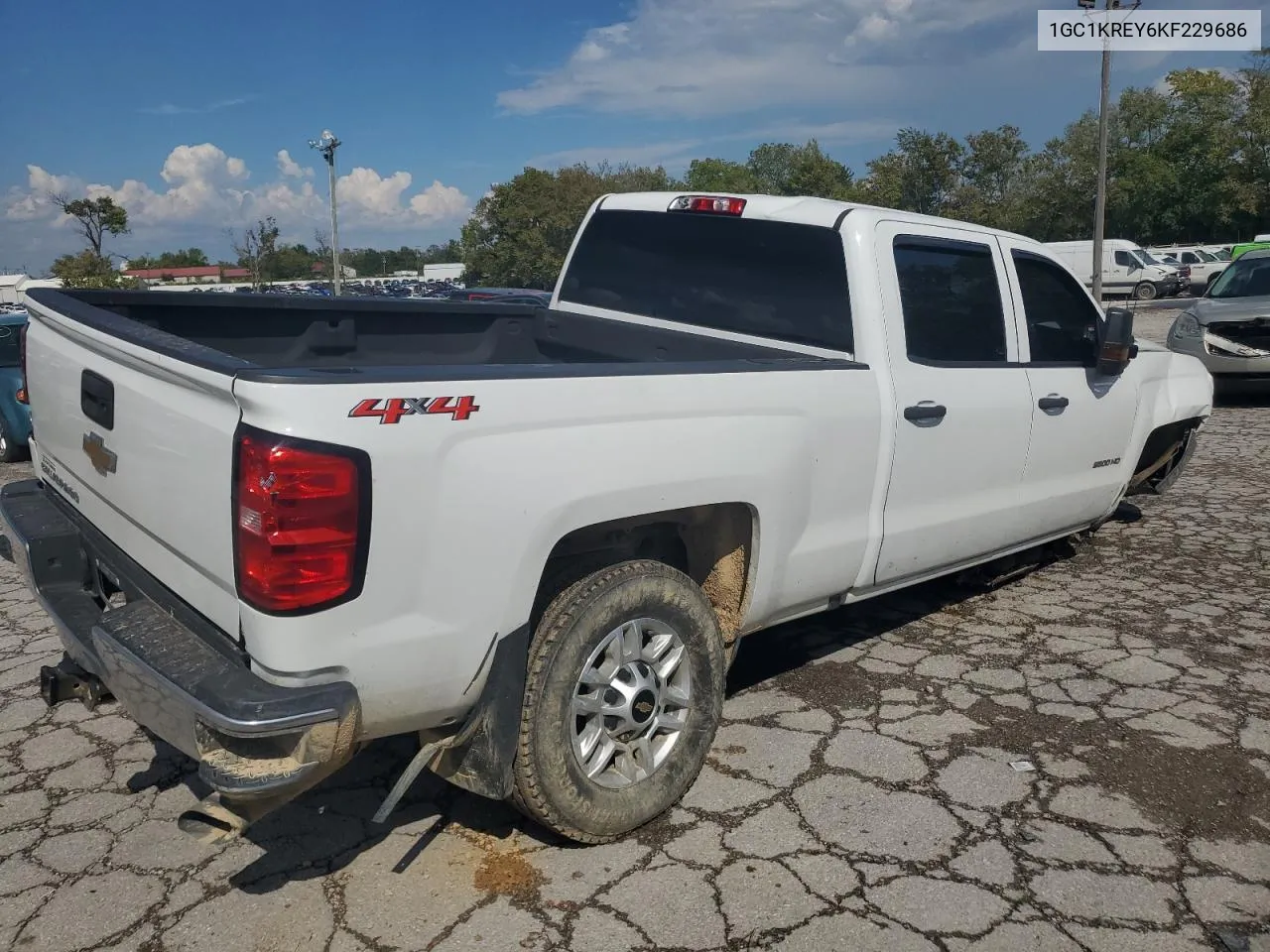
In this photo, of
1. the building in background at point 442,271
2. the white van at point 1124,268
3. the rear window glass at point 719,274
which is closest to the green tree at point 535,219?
the white van at point 1124,268

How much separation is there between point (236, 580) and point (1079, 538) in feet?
18.2

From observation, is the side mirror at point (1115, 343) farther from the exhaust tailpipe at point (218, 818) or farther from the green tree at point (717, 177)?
the green tree at point (717, 177)

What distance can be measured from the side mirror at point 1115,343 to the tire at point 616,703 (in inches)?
102

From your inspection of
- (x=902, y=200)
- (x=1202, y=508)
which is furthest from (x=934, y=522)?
(x=902, y=200)

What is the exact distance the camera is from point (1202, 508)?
728 centimetres

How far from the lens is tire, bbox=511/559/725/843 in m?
2.85

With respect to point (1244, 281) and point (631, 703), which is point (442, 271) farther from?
point (631, 703)

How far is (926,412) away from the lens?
392 centimetres

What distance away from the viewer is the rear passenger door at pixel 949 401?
A: 12.9ft

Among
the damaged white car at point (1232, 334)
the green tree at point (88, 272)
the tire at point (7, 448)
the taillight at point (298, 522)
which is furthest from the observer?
the green tree at point (88, 272)

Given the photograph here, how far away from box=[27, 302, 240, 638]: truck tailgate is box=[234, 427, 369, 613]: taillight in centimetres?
9

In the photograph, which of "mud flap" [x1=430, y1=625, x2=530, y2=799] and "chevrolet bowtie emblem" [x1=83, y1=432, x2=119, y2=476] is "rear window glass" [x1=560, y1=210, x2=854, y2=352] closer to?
"mud flap" [x1=430, y1=625, x2=530, y2=799]

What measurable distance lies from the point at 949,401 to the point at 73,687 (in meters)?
3.19

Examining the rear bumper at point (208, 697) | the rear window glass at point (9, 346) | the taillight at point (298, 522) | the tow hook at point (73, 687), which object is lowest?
the tow hook at point (73, 687)
